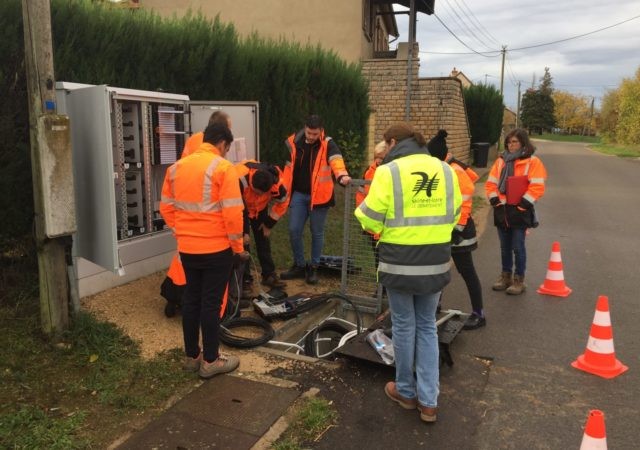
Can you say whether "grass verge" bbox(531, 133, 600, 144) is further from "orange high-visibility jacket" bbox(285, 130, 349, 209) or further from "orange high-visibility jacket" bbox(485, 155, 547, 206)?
"orange high-visibility jacket" bbox(285, 130, 349, 209)

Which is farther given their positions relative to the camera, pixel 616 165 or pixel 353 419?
pixel 616 165

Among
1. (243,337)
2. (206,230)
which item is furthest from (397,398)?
(206,230)

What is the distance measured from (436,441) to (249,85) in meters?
5.91

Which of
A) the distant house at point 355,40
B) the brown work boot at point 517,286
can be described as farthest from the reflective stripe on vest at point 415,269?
the distant house at point 355,40

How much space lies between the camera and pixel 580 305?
607 cm

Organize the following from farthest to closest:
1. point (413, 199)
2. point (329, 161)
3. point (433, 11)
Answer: point (433, 11) < point (329, 161) < point (413, 199)

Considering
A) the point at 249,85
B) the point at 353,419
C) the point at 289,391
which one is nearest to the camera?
the point at 353,419

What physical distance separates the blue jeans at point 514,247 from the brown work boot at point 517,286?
52 mm

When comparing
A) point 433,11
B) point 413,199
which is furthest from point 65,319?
point 433,11

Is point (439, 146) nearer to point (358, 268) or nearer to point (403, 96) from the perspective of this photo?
point (358, 268)

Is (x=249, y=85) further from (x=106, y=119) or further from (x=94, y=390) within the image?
(x=94, y=390)

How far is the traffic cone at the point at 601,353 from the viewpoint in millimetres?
4340

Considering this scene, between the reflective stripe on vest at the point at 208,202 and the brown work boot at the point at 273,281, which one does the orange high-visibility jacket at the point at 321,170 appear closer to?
the brown work boot at the point at 273,281

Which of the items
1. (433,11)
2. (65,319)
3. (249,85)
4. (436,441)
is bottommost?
(436,441)
